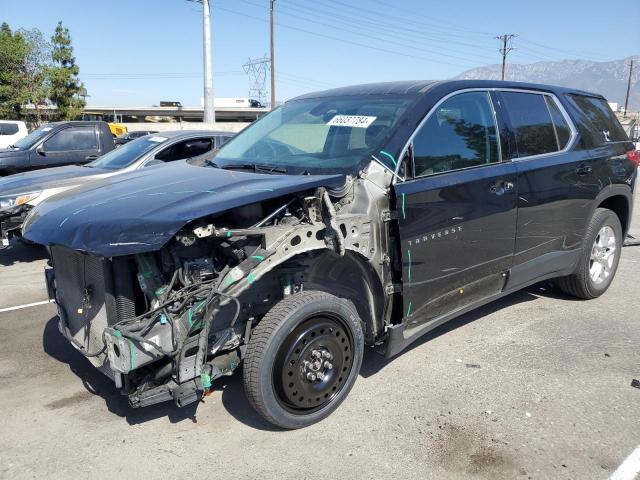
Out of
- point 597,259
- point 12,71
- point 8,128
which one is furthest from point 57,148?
point 12,71

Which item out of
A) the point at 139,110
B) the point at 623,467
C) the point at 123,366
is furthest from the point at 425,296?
the point at 139,110

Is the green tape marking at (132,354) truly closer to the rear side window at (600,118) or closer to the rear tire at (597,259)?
the rear tire at (597,259)

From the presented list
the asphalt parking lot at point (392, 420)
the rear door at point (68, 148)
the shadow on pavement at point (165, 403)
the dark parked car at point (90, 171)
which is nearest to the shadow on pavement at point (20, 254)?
the dark parked car at point (90, 171)

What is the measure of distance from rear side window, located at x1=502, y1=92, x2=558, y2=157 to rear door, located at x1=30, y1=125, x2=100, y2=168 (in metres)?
7.86

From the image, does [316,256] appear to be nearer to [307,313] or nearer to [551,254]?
[307,313]

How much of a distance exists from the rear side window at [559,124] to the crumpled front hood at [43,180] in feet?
18.1

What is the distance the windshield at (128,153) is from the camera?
731cm

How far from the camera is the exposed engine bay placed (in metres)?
2.61

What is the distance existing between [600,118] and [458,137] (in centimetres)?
227

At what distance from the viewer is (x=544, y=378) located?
11.8 feet

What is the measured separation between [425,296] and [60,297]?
238cm

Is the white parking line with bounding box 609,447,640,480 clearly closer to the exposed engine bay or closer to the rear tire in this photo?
the exposed engine bay

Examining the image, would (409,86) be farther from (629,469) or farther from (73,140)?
(73,140)

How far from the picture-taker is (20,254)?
7512mm
